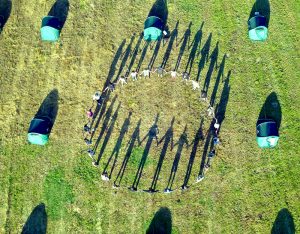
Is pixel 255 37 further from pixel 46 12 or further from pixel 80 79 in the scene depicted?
pixel 46 12

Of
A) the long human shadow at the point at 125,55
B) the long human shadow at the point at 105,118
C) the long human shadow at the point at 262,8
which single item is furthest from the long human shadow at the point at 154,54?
the long human shadow at the point at 262,8

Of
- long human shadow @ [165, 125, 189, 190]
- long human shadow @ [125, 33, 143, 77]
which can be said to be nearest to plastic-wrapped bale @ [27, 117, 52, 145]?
long human shadow @ [125, 33, 143, 77]

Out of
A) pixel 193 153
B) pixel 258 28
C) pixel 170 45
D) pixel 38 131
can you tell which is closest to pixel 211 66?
pixel 170 45

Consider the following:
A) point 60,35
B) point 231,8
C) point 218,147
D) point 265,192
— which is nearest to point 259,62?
point 231,8

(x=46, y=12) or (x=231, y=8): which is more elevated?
(x=231, y=8)

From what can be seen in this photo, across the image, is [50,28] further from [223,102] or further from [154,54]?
[223,102]

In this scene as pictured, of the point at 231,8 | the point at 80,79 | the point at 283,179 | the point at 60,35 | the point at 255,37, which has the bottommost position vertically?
the point at 283,179

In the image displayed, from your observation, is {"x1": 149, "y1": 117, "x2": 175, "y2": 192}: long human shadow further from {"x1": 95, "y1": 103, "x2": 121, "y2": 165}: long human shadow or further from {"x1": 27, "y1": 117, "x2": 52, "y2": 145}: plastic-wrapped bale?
{"x1": 27, "y1": 117, "x2": 52, "y2": 145}: plastic-wrapped bale
